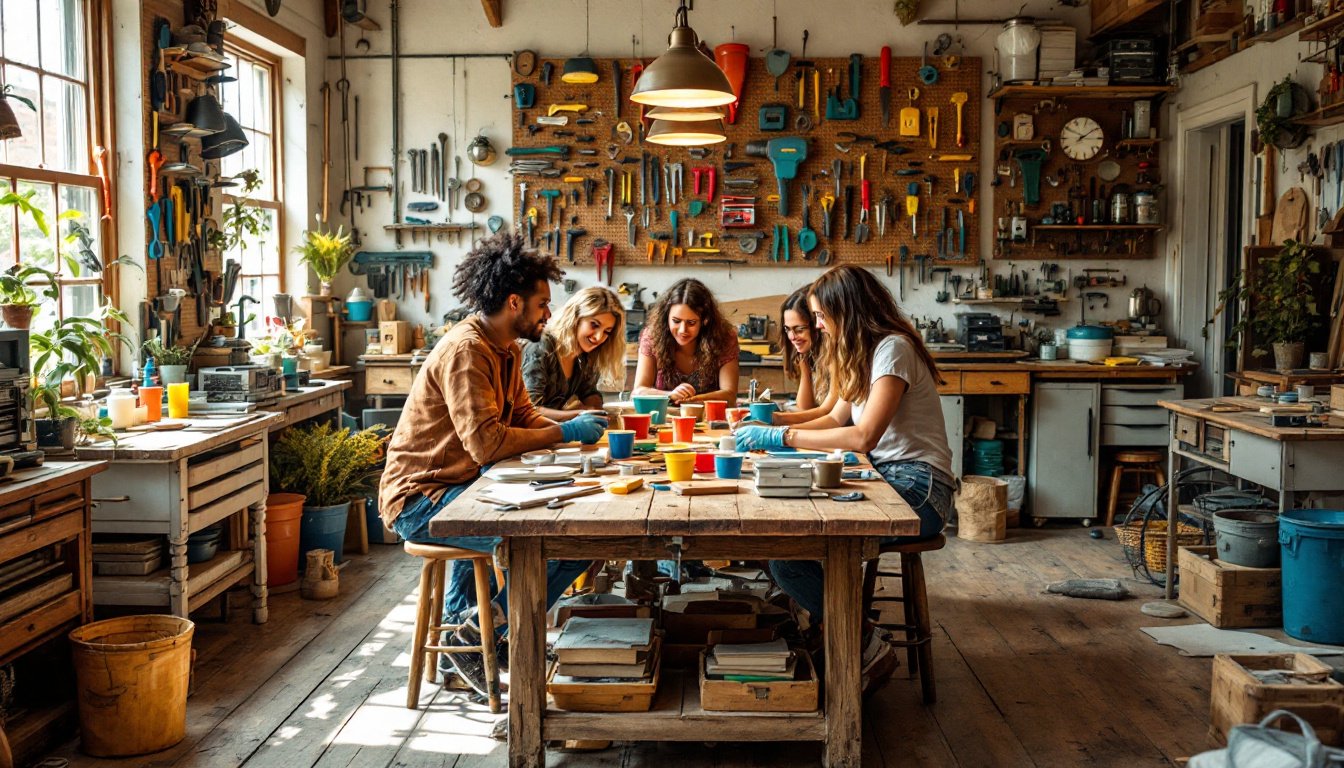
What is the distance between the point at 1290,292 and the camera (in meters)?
5.39

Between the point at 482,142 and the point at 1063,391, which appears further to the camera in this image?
the point at 482,142

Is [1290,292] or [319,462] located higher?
[1290,292]

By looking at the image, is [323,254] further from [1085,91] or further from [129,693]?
[1085,91]

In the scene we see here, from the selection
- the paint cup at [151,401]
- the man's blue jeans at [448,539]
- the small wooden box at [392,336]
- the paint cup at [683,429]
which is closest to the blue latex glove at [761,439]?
the paint cup at [683,429]

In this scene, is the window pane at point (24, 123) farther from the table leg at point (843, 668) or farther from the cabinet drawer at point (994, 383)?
the cabinet drawer at point (994, 383)

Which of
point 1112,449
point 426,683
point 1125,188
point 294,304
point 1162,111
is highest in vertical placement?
point 1162,111

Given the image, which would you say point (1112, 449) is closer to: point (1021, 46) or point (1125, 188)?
point (1125, 188)

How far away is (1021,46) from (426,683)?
508 centimetres

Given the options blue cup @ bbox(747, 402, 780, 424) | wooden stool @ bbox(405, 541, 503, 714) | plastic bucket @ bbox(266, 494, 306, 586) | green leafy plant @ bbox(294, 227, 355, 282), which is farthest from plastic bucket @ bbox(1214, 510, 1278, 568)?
green leafy plant @ bbox(294, 227, 355, 282)

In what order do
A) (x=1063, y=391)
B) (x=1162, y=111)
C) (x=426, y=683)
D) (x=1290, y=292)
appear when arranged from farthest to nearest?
(x=1162, y=111), (x=1063, y=391), (x=1290, y=292), (x=426, y=683)

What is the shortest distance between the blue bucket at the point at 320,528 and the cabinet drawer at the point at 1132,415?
4200 millimetres

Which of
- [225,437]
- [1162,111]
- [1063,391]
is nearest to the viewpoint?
[225,437]

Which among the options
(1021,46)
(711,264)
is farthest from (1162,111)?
(711,264)

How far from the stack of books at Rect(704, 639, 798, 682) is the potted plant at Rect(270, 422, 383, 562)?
277 cm
